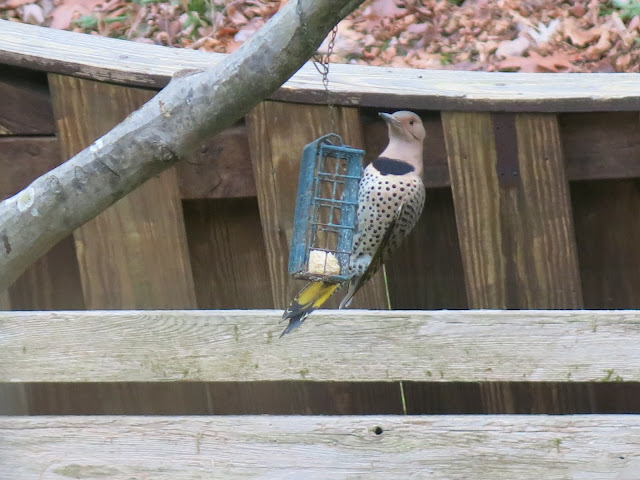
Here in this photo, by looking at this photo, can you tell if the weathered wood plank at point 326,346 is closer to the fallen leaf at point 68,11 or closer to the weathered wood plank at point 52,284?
the weathered wood plank at point 52,284

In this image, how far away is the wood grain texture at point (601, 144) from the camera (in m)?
2.48

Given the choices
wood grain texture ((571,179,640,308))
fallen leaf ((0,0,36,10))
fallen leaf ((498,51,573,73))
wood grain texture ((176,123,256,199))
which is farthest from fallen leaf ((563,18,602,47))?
fallen leaf ((0,0,36,10))

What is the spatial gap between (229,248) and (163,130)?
1.01 metres

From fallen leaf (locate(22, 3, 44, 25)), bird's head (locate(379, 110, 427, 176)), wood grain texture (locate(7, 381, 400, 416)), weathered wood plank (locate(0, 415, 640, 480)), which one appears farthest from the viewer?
fallen leaf (locate(22, 3, 44, 25))

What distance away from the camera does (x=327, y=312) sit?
2.33 metres

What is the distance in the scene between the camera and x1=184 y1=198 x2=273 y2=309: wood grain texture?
8.87 ft

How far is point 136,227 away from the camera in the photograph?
2.64 m

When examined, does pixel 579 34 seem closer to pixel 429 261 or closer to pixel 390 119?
pixel 429 261

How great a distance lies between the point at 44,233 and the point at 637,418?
1.41m

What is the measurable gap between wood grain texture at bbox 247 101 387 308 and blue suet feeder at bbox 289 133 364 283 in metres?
0.09

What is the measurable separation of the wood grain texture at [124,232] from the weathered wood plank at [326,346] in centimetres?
30

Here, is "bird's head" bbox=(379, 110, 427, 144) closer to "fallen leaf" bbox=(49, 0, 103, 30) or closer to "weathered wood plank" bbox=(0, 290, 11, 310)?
"weathered wood plank" bbox=(0, 290, 11, 310)

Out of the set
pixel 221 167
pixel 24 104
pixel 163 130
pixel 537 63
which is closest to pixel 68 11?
pixel 24 104

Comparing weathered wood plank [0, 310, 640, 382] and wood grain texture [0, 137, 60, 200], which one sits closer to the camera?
weathered wood plank [0, 310, 640, 382]
